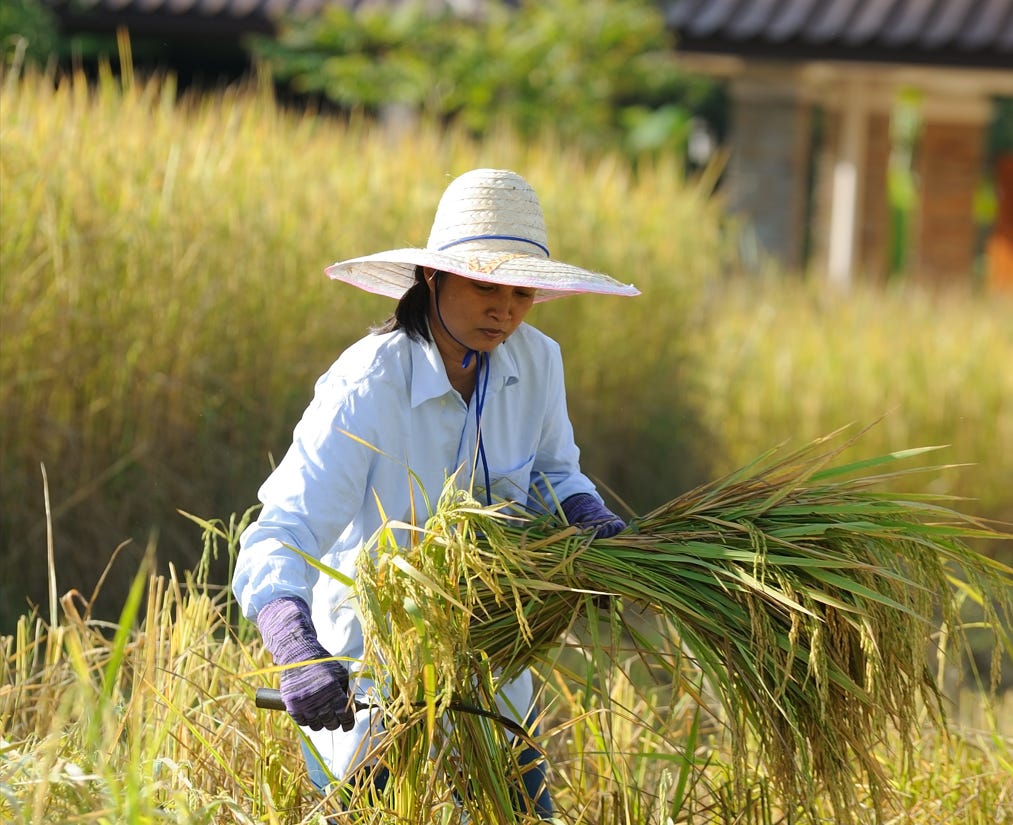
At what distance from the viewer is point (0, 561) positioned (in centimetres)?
445

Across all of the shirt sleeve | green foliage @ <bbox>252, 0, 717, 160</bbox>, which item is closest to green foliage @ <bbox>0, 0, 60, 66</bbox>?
green foliage @ <bbox>252, 0, 717, 160</bbox>

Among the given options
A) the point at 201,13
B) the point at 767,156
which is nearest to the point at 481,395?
the point at 767,156

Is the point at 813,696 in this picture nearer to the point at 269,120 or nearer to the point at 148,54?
the point at 269,120

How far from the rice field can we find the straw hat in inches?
24.0

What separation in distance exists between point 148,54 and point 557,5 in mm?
4339

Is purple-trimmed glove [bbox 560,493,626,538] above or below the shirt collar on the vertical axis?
below

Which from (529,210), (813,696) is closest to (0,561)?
(529,210)

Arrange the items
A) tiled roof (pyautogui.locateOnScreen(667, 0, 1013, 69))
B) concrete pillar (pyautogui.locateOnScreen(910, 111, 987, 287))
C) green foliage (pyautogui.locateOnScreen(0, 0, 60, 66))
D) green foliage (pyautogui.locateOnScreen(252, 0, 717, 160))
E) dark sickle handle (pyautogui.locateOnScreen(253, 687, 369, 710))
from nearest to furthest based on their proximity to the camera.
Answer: dark sickle handle (pyautogui.locateOnScreen(253, 687, 369, 710)) < green foliage (pyautogui.locateOnScreen(0, 0, 60, 66)) < green foliage (pyautogui.locateOnScreen(252, 0, 717, 160)) < tiled roof (pyautogui.locateOnScreen(667, 0, 1013, 69)) < concrete pillar (pyautogui.locateOnScreen(910, 111, 987, 287))

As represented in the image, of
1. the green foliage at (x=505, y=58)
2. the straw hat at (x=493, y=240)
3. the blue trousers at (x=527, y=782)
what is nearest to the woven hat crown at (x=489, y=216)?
the straw hat at (x=493, y=240)

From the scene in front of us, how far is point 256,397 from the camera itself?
502 cm

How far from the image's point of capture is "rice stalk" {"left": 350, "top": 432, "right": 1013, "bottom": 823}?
6.98 feet

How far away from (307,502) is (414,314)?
0.40 metres

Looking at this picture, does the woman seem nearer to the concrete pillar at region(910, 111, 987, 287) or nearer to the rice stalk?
the rice stalk

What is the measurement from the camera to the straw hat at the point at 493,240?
2352mm
